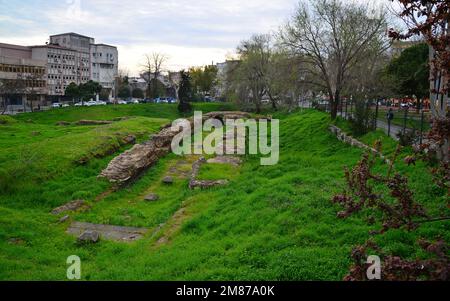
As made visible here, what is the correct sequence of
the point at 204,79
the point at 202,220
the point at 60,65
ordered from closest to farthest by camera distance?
1. the point at 202,220
2. the point at 60,65
3. the point at 204,79

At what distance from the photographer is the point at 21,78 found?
56.1 m

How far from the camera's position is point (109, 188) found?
50.9 ft

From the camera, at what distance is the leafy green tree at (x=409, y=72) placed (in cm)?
2720

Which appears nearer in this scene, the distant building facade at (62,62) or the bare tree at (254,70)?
the bare tree at (254,70)

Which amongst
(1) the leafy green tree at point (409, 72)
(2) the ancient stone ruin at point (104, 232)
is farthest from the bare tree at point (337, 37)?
(2) the ancient stone ruin at point (104, 232)

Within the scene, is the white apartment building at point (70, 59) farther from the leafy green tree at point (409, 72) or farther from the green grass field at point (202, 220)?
the leafy green tree at point (409, 72)

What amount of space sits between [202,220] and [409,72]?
22790 millimetres

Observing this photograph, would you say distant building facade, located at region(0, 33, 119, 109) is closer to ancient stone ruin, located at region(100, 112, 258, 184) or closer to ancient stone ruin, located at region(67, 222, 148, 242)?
ancient stone ruin, located at region(100, 112, 258, 184)

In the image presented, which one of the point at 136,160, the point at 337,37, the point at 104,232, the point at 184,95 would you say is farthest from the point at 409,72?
the point at 184,95

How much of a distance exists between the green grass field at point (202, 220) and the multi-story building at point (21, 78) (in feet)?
124

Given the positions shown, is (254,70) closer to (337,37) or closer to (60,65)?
(337,37)

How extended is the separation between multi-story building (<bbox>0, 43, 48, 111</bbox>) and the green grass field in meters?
37.9
